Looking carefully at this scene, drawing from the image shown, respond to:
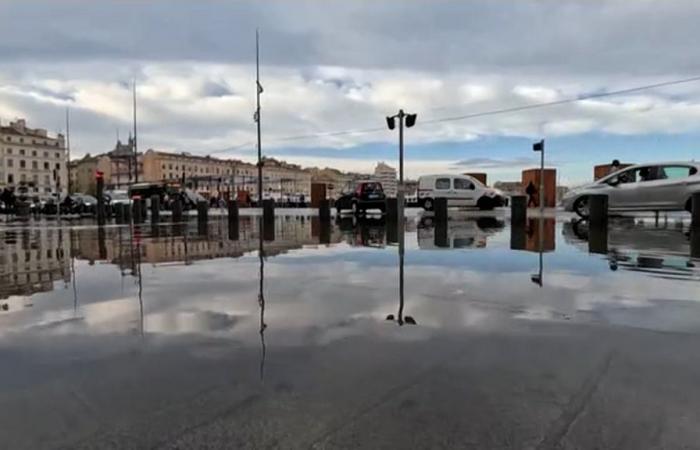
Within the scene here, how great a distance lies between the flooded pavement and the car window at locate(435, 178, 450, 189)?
18700 mm

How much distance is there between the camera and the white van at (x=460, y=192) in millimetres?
25141

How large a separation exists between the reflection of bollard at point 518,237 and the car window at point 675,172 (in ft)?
13.7

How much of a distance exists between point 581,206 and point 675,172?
3037 mm

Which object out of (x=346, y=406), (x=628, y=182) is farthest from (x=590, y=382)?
(x=628, y=182)

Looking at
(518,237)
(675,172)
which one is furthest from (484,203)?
(518,237)

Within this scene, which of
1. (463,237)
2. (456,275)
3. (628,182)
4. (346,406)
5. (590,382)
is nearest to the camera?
(346,406)

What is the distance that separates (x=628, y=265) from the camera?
22.2 feet

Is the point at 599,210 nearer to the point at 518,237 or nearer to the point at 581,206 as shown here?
the point at 581,206

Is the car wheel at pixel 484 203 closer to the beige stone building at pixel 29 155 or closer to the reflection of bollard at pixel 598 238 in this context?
the reflection of bollard at pixel 598 238

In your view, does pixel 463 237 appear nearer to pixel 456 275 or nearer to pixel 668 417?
pixel 456 275

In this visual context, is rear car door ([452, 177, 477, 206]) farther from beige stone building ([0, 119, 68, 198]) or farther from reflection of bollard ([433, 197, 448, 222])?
beige stone building ([0, 119, 68, 198])

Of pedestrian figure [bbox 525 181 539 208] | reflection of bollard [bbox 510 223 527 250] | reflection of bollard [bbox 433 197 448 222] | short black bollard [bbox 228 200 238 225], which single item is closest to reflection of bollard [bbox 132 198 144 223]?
short black bollard [bbox 228 200 238 225]

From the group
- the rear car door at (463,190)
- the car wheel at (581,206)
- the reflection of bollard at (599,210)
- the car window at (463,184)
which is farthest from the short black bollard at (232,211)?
the reflection of bollard at (599,210)

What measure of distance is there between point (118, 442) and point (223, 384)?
67 cm
